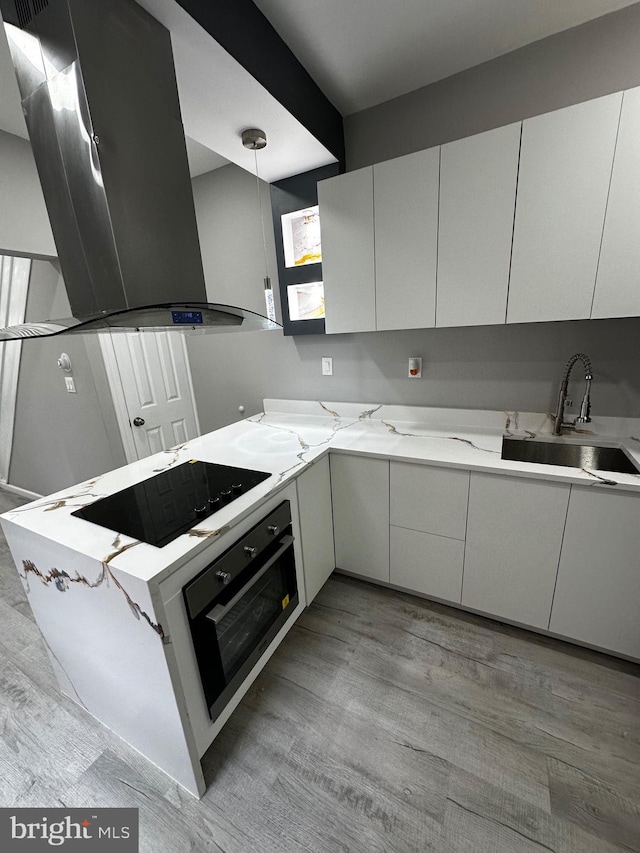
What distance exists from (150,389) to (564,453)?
282 cm

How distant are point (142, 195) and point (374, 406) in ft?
5.04

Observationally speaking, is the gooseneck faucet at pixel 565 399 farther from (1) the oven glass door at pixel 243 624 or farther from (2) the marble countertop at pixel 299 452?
(1) the oven glass door at pixel 243 624

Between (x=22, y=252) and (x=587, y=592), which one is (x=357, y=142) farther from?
(x=587, y=592)

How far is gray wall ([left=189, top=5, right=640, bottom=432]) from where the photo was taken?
4.67ft

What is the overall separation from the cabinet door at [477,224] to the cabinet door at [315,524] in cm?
98

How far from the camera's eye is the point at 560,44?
1.42 meters

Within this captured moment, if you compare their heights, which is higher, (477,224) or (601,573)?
(477,224)

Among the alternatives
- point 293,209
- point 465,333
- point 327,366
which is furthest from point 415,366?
point 293,209

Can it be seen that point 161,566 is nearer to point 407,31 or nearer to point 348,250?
point 348,250

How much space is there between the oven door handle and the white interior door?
1764 mm

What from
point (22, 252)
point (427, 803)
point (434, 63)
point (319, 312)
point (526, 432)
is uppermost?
point (434, 63)

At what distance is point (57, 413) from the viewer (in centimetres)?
279

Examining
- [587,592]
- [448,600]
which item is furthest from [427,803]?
[587,592]

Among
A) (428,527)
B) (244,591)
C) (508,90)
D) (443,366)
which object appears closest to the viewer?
(244,591)
